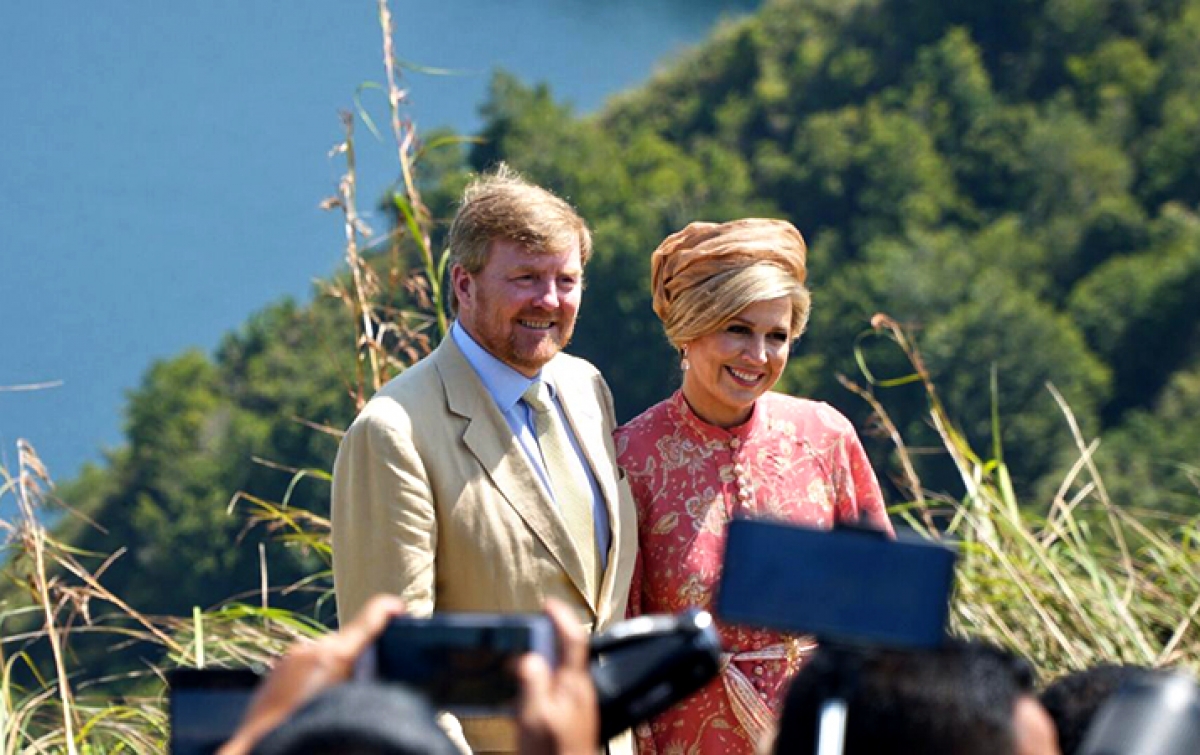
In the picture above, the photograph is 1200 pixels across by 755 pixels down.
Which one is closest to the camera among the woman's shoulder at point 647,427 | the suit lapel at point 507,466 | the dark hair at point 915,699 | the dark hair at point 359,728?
the dark hair at point 359,728

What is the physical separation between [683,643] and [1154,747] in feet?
1.22

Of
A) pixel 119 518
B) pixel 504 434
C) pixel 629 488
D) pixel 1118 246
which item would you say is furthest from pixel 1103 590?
pixel 1118 246

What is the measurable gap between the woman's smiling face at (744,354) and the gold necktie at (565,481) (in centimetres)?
28

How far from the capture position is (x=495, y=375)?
312 centimetres

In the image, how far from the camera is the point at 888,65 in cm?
6681

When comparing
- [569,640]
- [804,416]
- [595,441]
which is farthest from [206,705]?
[804,416]

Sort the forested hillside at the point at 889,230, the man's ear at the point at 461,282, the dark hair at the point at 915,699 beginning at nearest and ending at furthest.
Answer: the dark hair at the point at 915,699 < the man's ear at the point at 461,282 < the forested hillside at the point at 889,230

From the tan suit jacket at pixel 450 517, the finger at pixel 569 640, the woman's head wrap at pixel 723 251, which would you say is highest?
the woman's head wrap at pixel 723 251

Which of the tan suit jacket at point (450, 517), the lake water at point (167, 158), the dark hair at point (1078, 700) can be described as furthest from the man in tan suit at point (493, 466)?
the lake water at point (167, 158)

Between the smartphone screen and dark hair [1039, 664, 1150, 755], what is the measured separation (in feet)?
1.81

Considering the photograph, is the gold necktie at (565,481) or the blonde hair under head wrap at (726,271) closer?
the gold necktie at (565,481)

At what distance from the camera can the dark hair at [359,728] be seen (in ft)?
4.51

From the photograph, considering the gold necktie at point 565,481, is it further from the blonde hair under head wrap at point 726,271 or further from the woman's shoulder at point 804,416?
the woman's shoulder at point 804,416

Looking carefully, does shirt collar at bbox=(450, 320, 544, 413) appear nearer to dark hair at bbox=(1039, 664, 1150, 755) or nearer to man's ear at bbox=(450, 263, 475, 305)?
man's ear at bbox=(450, 263, 475, 305)
